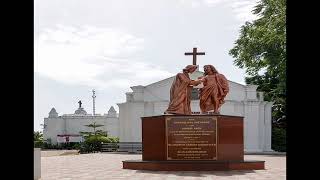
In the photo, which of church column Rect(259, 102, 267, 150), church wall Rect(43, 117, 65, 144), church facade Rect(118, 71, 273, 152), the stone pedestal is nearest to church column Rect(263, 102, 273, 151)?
church facade Rect(118, 71, 273, 152)

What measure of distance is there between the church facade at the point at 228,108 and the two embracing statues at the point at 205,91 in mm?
18035

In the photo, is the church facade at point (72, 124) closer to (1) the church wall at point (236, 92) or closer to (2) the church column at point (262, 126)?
(1) the church wall at point (236, 92)

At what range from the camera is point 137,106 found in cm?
3506

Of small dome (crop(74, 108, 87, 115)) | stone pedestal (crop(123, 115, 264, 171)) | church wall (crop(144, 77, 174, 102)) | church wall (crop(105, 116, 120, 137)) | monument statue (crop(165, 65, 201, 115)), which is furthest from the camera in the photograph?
small dome (crop(74, 108, 87, 115))

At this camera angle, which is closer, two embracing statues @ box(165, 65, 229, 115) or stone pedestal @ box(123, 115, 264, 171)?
stone pedestal @ box(123, 115, 264, 171)

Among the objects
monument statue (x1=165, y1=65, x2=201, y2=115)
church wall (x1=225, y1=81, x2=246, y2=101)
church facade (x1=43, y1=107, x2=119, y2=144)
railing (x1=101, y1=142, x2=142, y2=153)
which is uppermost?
church wall (x1=225, y1=81, x2=246, y2=101)

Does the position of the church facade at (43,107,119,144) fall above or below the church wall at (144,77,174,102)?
below

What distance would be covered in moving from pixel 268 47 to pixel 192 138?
1843 cm

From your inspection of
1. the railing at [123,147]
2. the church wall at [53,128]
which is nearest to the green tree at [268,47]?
the railing at [123,147]

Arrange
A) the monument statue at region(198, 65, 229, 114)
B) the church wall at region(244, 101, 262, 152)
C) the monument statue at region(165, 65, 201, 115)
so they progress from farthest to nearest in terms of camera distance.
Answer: the church wall at region(244, 101, 262, 152) → the monument statue at region(198, 65, 229, 114) → the monument statue at region(165, 65, 201, 115)

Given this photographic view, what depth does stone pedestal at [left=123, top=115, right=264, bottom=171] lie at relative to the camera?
46.6 feet

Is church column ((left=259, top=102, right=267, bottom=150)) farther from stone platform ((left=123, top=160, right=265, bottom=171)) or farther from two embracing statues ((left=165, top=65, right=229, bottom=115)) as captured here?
stone platform ((left=123, top=160, right=265, bottom=171))

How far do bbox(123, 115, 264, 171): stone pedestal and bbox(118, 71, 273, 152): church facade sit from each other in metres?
18.9
